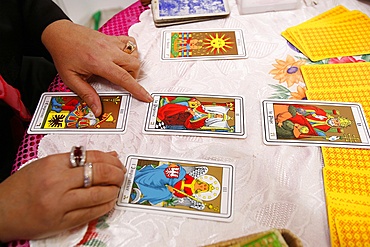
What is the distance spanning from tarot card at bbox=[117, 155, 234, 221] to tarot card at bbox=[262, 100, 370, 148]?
0.14 m

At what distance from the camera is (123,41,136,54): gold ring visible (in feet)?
2.85

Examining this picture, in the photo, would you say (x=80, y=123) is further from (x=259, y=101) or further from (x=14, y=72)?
(x=259, y=101)

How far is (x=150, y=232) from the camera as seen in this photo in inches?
24.2

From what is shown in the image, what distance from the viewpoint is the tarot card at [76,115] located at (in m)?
0.77

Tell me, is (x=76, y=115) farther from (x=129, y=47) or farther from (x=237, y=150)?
(x=237, y=150)

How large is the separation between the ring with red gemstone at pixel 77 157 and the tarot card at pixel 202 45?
1.24 ft

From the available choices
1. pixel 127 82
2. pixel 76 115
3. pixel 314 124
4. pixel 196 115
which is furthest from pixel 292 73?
pixel 76 115

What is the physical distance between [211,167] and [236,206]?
0.09 meters

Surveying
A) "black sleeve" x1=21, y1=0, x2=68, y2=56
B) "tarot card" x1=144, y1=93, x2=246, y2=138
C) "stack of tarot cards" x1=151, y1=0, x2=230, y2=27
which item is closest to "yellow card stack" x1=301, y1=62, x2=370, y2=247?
"tarot card" x1=144, y1=93, x2=246, y2=138

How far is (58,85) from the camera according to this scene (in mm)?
865

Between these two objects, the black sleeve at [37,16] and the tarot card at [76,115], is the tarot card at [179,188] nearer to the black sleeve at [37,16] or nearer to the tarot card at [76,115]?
the tarot card at [76,115]

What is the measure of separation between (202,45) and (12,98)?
48 cm

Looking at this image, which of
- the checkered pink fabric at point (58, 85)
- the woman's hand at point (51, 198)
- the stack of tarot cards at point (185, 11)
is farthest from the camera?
the stack of tarot cards at point (185, 11)

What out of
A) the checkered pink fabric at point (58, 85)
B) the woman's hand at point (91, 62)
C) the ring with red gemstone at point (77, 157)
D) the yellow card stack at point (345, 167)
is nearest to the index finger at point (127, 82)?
the woman's hand at point (91, 62)
